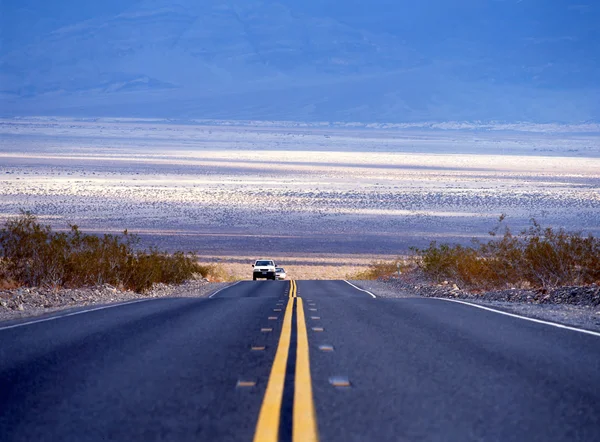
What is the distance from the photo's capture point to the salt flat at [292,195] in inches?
2325

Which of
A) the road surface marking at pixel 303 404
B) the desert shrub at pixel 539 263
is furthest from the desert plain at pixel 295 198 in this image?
the road surface marking at pixel 303 404

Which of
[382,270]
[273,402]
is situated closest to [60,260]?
[273,402]

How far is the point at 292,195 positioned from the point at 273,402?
225 feet

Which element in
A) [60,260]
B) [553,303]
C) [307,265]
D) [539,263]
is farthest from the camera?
[307,265]

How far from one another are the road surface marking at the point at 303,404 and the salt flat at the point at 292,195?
44.6m

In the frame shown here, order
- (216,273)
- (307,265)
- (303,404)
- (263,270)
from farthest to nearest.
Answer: (307,265) < (216,273) < (263,270) < (303,404)

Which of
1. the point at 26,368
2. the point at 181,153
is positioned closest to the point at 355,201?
the point at 181,153

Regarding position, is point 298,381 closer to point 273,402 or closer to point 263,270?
point 273,402

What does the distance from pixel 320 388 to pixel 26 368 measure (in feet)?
10.1

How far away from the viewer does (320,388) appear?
7891 mm

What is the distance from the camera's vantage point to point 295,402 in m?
7.30

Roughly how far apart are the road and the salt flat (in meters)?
42.6

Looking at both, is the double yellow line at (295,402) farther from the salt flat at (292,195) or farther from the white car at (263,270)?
the salt flat at (292,195)

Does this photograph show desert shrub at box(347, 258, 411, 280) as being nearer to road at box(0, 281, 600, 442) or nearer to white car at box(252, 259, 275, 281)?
white car at box(252, 259, 275, 281)
